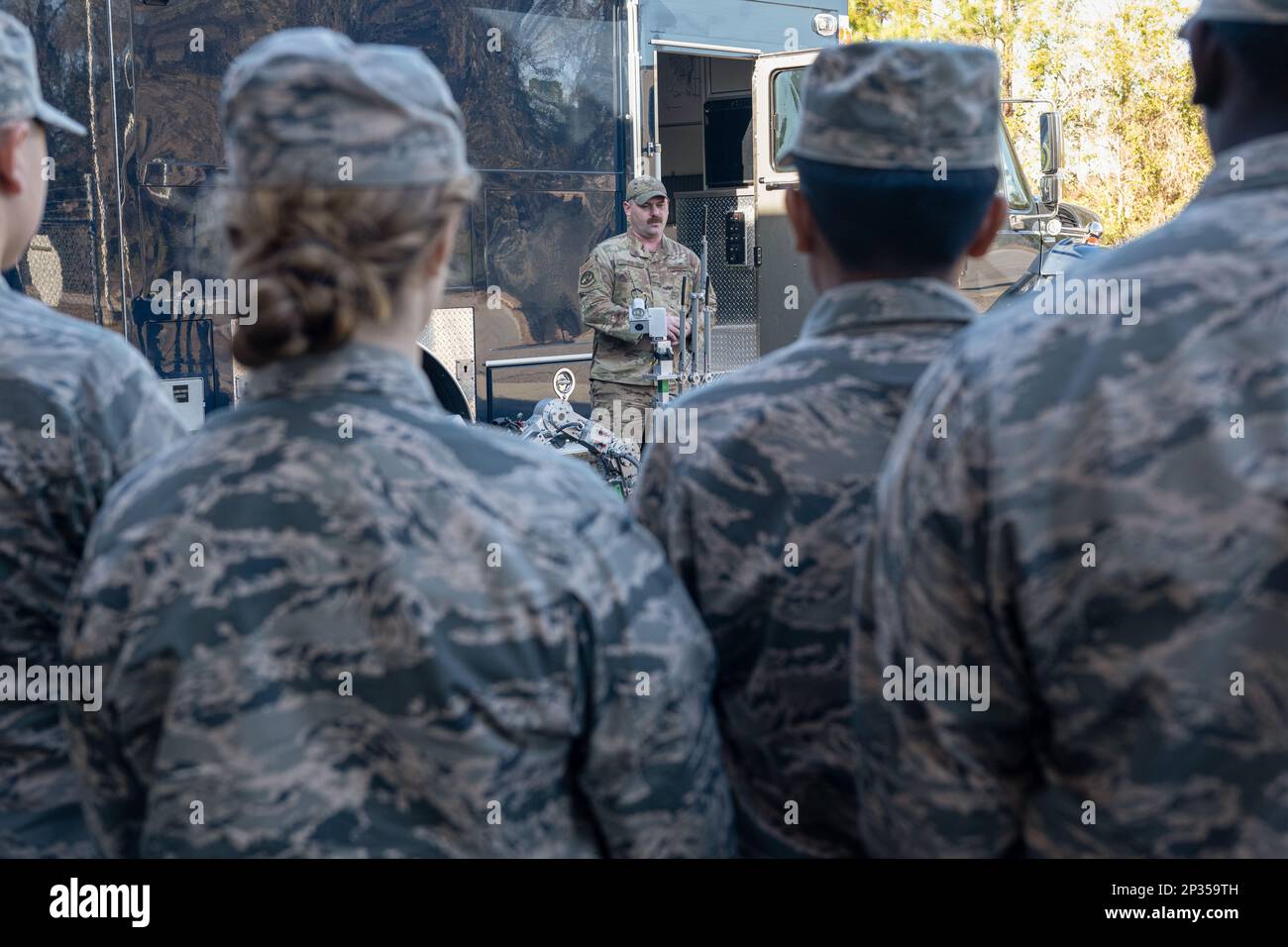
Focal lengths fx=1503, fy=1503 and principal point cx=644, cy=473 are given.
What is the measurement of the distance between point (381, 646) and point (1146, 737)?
752 mm

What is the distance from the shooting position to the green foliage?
74.4ft

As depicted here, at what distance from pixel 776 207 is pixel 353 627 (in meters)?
8.36

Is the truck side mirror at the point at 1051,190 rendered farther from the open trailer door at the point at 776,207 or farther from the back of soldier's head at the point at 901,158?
the back of soldier's head at the point at 901,158

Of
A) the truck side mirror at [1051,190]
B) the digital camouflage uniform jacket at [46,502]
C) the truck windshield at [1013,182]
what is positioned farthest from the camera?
the truck windshield at [1013,182]

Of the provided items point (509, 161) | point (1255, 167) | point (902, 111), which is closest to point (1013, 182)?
point (509, 161)

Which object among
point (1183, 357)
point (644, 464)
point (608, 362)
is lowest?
point (608, 362)

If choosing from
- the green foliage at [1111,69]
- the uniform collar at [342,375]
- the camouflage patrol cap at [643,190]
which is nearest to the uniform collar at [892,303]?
the uniform collar at [342,375]

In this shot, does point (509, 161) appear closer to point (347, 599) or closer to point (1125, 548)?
point (347, 599)

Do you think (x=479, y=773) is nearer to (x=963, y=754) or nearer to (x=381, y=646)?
(x=381, y=646)

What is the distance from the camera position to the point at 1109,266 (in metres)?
1.49

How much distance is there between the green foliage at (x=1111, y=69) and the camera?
22.7 meters

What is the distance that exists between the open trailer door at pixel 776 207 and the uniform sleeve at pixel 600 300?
1.95 metres
